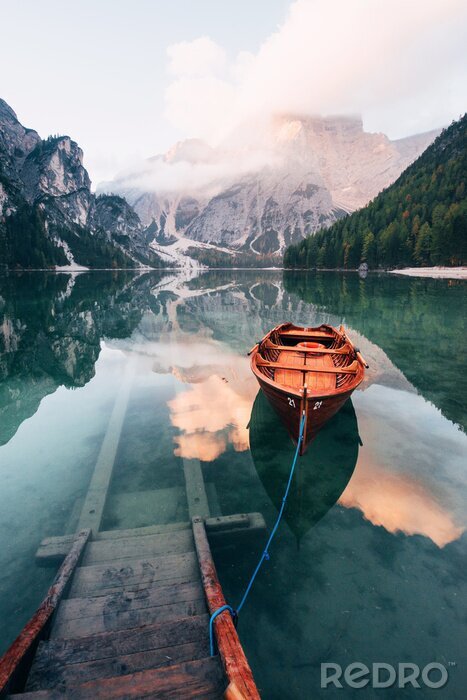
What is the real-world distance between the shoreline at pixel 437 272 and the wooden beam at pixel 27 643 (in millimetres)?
100167

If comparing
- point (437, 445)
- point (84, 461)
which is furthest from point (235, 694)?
point (437, 445)

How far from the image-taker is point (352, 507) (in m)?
8.32

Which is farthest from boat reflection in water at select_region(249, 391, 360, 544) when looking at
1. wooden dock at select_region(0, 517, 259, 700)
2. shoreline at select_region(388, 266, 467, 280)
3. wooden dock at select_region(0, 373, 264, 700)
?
shoreline at select_region(388, 266, 467, 280)

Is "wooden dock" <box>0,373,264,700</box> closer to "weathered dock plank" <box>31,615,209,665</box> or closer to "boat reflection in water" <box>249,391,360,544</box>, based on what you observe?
"weathered dock plank" <box>31,615,209,665</box>

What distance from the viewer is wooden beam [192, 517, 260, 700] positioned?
3213mm

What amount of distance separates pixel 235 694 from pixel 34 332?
30.2 meters

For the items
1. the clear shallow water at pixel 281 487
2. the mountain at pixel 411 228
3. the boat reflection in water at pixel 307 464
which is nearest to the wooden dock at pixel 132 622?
the clear shallow water at pixel 281 487

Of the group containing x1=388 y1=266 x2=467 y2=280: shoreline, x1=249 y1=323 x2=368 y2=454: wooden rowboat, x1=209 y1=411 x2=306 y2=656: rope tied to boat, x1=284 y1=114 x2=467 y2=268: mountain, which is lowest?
x1=209 y1=411 x2=306 y2=656: rope tied to boat

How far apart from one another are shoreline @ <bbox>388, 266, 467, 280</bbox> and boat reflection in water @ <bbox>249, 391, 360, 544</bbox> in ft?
299

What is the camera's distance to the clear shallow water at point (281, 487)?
5.50 m

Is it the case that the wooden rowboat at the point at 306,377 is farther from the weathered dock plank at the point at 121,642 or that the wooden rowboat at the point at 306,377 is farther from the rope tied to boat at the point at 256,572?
the weathered dock plank at the point at 121,642

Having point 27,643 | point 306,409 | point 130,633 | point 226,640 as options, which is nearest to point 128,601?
point 130,633

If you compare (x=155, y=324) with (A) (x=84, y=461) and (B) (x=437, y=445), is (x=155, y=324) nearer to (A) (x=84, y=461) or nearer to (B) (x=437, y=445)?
(A) (x=84, y=461)

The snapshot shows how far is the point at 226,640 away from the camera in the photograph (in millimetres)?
3898
